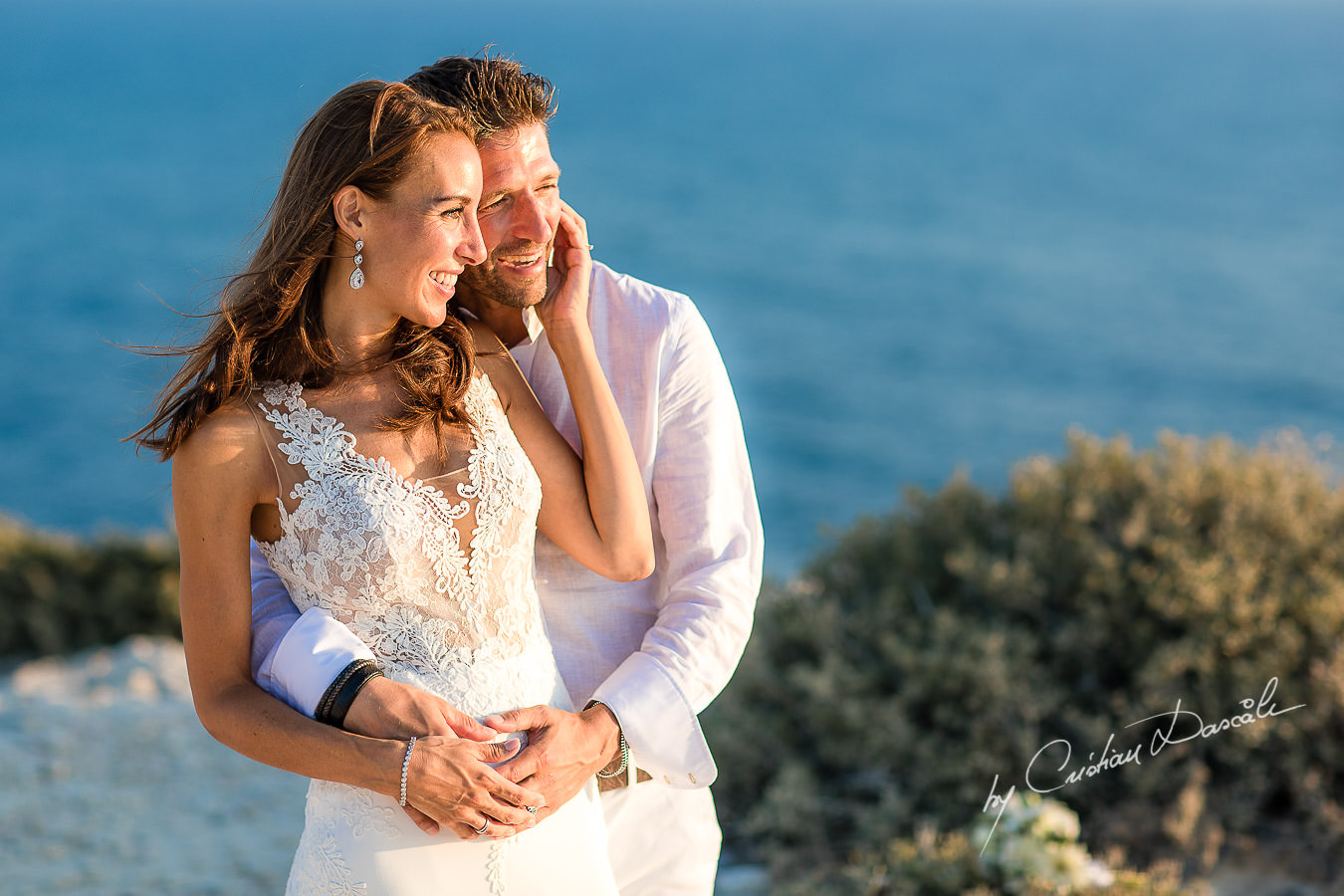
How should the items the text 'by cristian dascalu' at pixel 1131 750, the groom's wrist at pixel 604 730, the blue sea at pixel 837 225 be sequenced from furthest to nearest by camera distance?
the blue sea at pixel 837 225 → the text 'by cristian dascalu' at pixel 1131 750 → the groom's wrist at pixel 604 730

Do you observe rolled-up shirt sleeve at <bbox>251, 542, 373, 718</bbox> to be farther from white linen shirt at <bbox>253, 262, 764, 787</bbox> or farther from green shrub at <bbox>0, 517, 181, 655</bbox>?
green shrub at <bbox>0, 517, 181, 655</bbox>

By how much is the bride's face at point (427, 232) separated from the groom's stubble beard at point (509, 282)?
205 mm

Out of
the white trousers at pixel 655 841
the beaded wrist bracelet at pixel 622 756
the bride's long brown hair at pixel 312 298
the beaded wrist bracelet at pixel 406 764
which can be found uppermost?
the bride's long brown hair at pixel 312 298

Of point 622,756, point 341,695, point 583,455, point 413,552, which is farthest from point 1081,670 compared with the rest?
point 341,695

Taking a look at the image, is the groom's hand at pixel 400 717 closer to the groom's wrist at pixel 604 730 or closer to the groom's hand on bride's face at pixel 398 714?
the groom's hand on bride's face at pixel 398 714

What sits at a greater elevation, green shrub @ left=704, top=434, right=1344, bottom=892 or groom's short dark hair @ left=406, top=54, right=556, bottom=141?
→ groom's short dark hair @ left=406, top=54, right=556, bottom=141

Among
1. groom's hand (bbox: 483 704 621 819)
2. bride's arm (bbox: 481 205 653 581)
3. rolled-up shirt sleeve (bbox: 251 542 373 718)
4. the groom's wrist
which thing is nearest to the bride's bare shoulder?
rolled-up shirt sleeve (bbox: 251 542 373 718)

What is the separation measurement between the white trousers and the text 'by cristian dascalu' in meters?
2.04

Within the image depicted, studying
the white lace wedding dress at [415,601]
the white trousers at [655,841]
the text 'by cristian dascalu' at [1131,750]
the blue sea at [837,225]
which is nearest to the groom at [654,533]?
the white trousers at [655,841]

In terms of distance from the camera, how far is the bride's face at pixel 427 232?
226cm

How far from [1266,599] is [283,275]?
3926mm

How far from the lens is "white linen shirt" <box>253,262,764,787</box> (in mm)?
2641

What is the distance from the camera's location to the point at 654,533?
9.24 feet

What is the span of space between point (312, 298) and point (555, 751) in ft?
3.34
